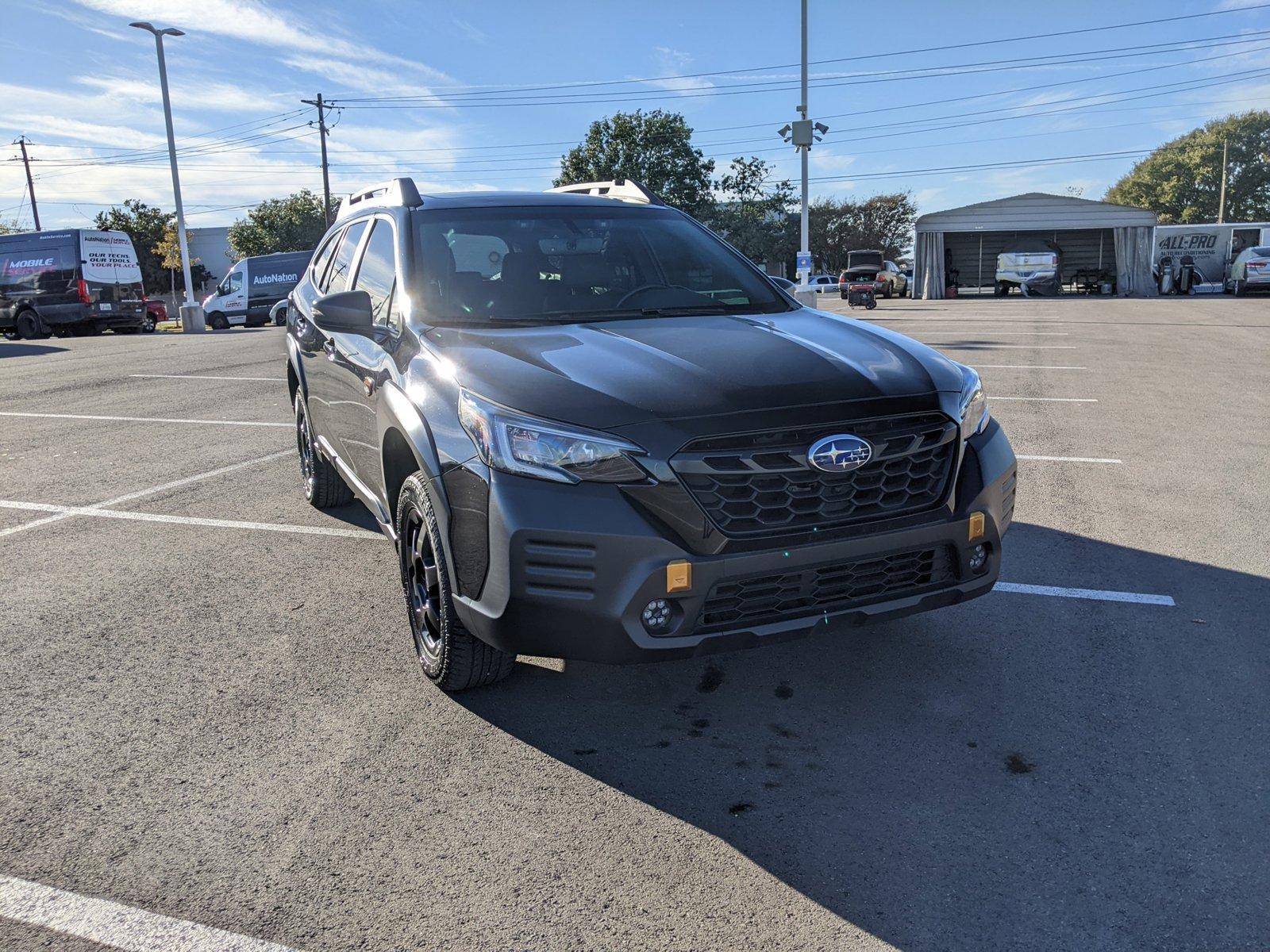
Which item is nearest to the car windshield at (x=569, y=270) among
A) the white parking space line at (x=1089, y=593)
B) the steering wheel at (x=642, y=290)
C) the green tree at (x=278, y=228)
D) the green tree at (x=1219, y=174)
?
the steering wheel at (x=642, y=290)

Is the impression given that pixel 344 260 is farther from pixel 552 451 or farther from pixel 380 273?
pixel 552 451

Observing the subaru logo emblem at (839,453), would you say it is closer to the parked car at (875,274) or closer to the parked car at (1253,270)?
the parked car at (875,274)

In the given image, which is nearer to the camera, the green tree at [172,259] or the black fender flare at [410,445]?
the black fender flare at [410,445]

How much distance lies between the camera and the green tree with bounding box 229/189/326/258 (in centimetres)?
7231

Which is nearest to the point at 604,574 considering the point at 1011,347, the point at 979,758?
the point at 979,758

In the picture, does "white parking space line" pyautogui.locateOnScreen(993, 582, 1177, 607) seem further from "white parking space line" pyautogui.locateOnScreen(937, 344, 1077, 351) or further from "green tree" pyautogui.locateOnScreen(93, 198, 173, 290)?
"green tree" pyautogui.locateOnScreen(93, 198, 173, 290)

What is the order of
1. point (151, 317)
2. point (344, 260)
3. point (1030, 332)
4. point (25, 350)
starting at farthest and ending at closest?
point (151, 317) → point (25, 350) → point (1030, 332) → point (344, 260)

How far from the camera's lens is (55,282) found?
2527 centimetres

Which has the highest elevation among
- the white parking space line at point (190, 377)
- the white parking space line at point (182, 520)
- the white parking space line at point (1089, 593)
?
the white parking space line at point (190, 377)

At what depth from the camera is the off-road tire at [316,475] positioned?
5.96 metres

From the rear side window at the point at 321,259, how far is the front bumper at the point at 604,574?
3077 millimetres

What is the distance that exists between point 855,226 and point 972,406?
249 feet

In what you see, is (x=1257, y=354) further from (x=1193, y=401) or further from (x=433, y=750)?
(x=433, y=750)

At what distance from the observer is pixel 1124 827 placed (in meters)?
2.63
